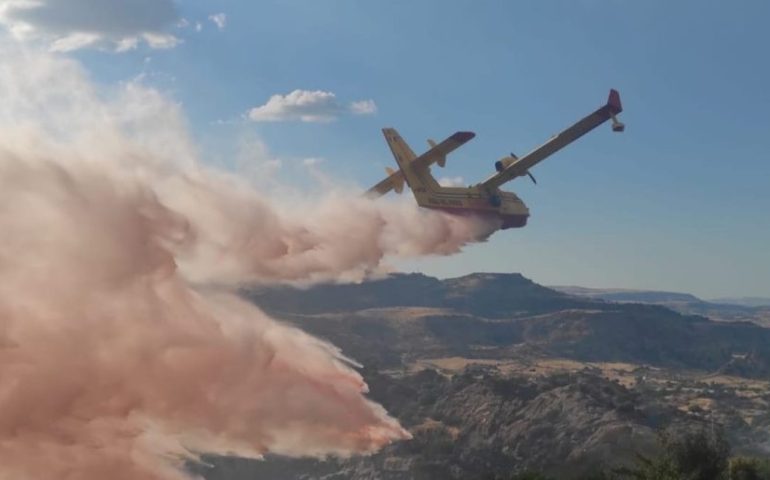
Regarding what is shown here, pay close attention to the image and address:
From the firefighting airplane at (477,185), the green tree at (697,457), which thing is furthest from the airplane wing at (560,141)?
the green tree at (697,457)

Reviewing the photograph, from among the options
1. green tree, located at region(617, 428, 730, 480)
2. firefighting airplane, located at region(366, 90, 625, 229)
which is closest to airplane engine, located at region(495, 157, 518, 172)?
firefighting airplane, located at region(366, 90, 625, 229)

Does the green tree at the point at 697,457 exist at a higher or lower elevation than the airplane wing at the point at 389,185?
lower

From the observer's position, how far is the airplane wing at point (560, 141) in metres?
91.9

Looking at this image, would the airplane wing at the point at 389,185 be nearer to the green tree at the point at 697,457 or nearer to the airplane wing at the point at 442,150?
the airplane wing at the point at 442,150

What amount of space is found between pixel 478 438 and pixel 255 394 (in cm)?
7372

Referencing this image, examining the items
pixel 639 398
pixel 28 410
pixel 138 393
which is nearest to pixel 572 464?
pixel 639 398

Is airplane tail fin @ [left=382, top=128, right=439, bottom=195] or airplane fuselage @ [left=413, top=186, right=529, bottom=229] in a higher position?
airplane tail fin @ [left=382, top=128, right=439, bottom=195]

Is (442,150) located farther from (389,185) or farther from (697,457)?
(697,457)

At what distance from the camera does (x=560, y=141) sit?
313 ft

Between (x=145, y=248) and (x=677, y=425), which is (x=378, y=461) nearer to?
(x=677, y=425)

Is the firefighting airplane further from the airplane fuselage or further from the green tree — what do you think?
the green tree

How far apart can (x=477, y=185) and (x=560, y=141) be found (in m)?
11.7

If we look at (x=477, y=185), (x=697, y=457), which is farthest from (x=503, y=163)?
(x=697, y=457)

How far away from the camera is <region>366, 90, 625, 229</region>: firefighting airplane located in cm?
9312
